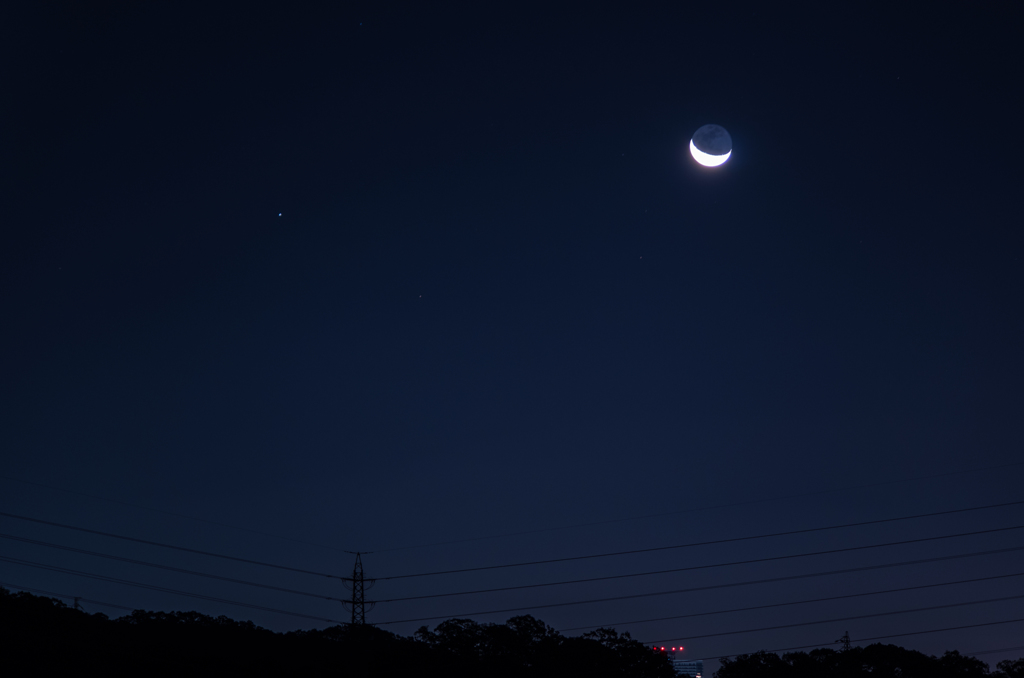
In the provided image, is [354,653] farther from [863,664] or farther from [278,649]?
[863,664]

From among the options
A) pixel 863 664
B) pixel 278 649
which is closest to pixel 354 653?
pixel 278 649

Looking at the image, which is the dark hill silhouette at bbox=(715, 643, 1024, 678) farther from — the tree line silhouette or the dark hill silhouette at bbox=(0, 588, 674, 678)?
the dark hill silhouette at bbox=(0, 588, 674, 678)

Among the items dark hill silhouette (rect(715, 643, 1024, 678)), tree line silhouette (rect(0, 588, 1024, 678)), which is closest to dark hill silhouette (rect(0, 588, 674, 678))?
tree line silhouette (rect(0, 588, 1024, 678))

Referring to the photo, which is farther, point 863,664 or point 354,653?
point 863,664

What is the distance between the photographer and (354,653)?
6019 centimetres

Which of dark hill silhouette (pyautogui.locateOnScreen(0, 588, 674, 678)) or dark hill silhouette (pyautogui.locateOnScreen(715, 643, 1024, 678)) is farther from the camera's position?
dark hill silhouette (pyautogui.locateOnScreen(715, 643, 1024, 678))

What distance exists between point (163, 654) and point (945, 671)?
6378 cm

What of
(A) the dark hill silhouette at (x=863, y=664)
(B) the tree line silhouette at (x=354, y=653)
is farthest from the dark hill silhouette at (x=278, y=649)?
(A) the dark hill silhouette at (x=863, y=664)

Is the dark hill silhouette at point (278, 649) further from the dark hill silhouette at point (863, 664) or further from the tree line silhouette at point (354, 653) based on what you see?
the dark hill silhouette at point (863, 664)

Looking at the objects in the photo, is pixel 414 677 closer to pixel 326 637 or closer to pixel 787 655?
pixel 326 637

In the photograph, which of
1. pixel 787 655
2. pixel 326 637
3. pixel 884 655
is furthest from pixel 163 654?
pixel 884 655

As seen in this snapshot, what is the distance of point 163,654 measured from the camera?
51438mm

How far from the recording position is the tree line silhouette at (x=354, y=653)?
162 ft

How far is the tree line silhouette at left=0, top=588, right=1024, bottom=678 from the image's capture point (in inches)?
1939
